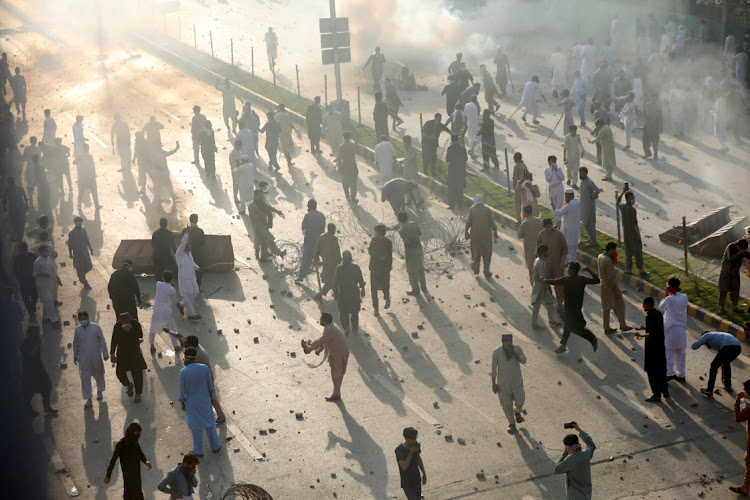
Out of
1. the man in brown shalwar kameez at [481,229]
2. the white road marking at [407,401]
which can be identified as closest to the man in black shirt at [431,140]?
the man in brown shalwar kameez at [481,229]

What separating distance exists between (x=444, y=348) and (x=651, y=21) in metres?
21.7

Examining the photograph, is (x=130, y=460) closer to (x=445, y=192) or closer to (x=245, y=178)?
(x=245, y=178)

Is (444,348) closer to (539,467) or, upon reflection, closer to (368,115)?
(539,467)

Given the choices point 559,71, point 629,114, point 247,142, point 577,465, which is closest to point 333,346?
point 577,465

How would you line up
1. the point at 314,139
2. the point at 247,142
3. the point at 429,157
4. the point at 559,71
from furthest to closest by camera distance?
the point at 559,71, the point at 314,139, the point at 429,157, the point at 247,142

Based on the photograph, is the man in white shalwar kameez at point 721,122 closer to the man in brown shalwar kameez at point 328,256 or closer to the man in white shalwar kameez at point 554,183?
the man in white shalwar kameez at point 554,183

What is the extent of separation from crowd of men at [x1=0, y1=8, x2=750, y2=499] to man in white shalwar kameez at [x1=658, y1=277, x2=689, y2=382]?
2 centimetres

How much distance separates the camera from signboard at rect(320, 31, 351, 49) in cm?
2880

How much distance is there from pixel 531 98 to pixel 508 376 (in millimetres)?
16133

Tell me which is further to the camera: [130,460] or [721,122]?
[721,122]

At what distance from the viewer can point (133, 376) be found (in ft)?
49.0

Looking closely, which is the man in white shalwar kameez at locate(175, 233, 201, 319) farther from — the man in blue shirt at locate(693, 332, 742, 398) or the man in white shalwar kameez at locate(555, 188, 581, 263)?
the man in blue shirt at locate(693, 332, 742, 398)

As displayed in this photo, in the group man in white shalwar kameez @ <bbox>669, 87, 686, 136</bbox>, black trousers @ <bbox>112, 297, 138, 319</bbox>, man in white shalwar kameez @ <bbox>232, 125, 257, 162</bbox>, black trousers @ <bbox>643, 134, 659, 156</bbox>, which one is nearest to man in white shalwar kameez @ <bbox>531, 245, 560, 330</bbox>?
black trousers @ <bbox>112, 297, 138, 319</bbox>

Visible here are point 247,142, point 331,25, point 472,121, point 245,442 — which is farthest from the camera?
point 331,25
